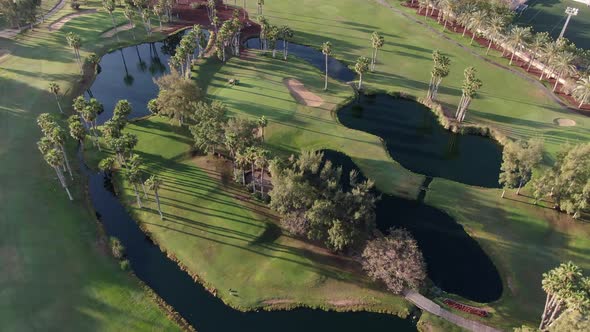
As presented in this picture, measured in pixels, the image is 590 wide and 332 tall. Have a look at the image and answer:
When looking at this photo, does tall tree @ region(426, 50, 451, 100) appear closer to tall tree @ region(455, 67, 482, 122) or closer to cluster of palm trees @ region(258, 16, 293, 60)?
tall tree @ region(455, 67, 482, 122)

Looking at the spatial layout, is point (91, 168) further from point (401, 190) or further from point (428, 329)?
point (428, 329)

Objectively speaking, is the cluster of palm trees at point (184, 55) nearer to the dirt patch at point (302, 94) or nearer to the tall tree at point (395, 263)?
the dirt patch at point (302, 94)

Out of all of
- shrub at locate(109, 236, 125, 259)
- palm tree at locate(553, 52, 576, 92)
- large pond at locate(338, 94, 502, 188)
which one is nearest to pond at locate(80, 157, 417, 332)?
shrub at locate(109, 236, 125, 259)

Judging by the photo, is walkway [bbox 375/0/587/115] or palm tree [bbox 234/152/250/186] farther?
walkway [bbox 375/0/587/115]

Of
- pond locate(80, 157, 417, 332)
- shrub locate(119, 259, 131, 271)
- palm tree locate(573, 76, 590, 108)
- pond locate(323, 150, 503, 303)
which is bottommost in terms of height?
pond locate(80, 157, 417, 332)

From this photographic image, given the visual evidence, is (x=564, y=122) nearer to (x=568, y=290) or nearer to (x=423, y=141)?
(x=423, y=141)

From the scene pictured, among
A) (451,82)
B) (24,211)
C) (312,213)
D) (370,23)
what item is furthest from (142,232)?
(370,23)
